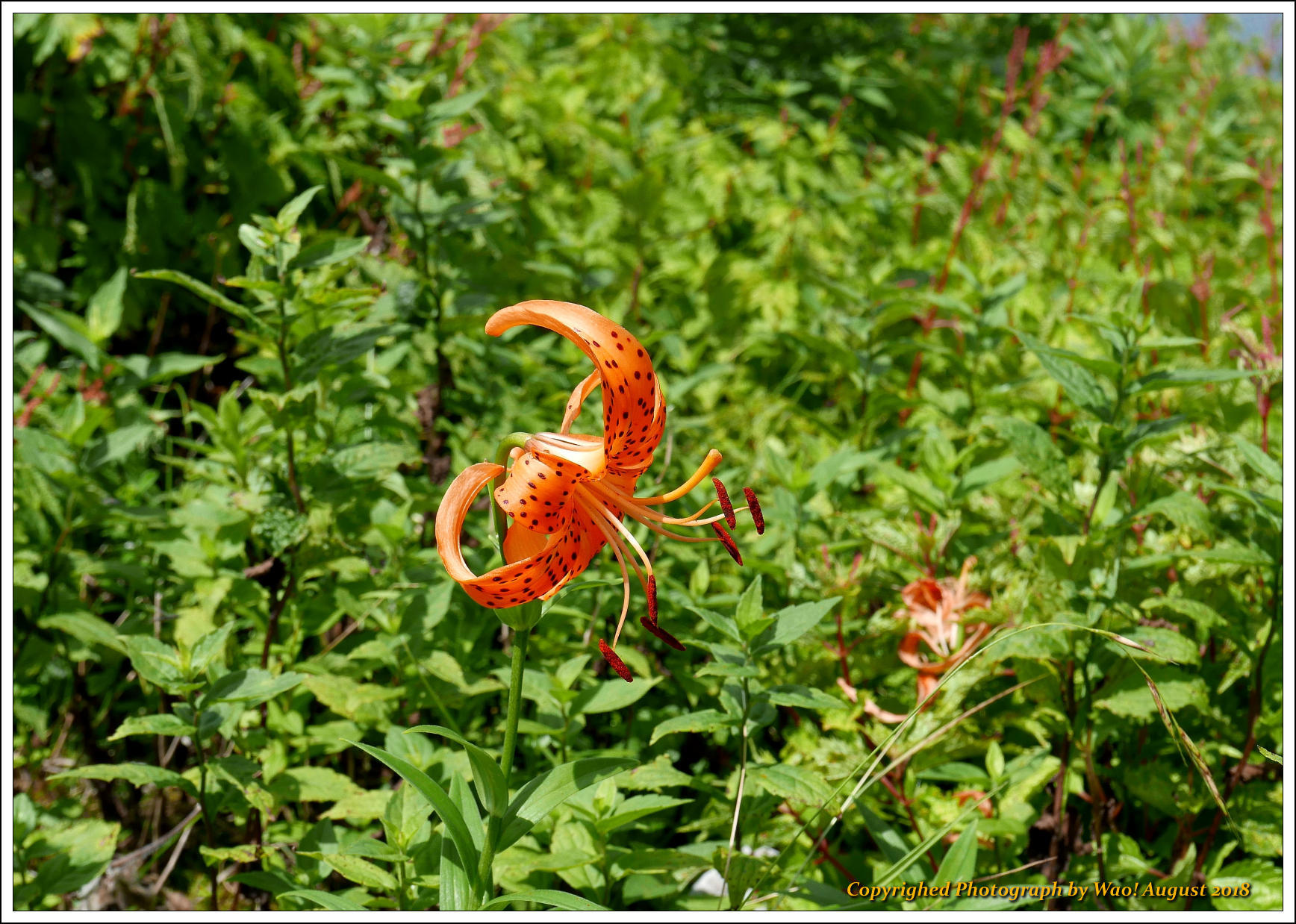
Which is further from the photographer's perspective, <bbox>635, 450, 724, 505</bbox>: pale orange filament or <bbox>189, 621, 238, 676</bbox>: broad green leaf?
<bbox>189, 621, 238, 676</bbox>: broad green leaf

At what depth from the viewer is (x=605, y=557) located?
195 cm

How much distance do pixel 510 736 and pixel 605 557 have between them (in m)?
0.90

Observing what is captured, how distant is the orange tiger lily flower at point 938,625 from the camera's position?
5.49ft

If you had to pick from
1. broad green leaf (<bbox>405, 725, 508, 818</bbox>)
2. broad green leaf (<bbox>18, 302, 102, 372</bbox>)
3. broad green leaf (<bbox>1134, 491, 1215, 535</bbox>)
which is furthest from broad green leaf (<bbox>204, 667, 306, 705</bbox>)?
broad green leaf (<bbox>1134, 491, 1215, 535</bbox>)

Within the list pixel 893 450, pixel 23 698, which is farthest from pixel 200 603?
pixel 893 450

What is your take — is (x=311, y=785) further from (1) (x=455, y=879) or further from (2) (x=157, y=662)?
(1) (x=455, y=879)

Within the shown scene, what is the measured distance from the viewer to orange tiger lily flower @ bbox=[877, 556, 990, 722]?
167 centimetres

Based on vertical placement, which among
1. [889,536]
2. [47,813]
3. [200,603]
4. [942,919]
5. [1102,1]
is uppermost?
[1102,1]

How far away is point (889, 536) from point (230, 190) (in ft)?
7.26

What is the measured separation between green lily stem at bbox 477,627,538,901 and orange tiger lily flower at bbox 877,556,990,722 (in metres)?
0.80

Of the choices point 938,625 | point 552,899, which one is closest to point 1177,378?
point 938,625

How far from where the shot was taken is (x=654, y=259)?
3084 millimetres

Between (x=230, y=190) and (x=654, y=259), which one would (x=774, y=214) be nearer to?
(x=654, y=259)

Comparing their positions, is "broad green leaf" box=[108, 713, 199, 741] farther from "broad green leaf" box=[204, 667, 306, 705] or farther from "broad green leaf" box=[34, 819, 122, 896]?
"broad green leaf" box=[34, 819, 122, 896]
